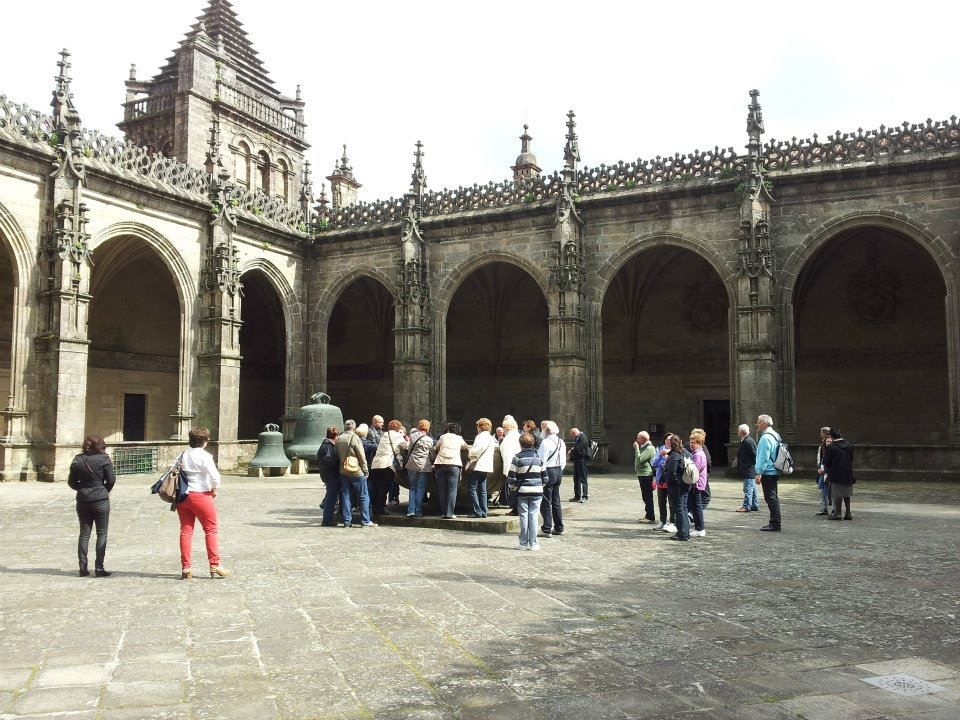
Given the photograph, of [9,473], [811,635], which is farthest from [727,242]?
[9,473]

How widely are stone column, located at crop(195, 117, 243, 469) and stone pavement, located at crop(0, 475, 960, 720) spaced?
427 inches

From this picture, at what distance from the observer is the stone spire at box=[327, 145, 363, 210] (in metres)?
38.9

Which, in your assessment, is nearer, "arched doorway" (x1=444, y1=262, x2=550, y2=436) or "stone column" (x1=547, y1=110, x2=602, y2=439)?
"stone column" (x1=547, y1=110, x2=602, y2=439)

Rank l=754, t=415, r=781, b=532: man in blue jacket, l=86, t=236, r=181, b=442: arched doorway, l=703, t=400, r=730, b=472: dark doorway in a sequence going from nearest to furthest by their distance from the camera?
l=754, t=415, r=781, b=532: man in blue jacket → l=86, t=236, r=181, b=442: arched doorway → l=703, t=400, r=730, b=472: dark doorway

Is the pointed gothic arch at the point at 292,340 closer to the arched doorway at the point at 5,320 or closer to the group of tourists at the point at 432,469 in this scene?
the arched doorway at the point at 5,320

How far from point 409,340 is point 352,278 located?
118 inches

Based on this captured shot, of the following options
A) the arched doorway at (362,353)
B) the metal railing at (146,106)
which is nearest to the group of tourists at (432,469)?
the arched doorway at (362,353)

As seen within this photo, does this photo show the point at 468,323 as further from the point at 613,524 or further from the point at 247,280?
the point at 613,524

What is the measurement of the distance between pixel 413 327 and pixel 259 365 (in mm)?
9792

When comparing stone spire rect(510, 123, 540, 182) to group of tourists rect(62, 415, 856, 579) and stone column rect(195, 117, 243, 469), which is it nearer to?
stone column rect(195, 117, 243, 469)

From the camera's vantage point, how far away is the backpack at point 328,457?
32.6ft

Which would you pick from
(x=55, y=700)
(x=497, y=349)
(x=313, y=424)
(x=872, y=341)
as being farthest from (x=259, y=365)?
(x=55, y=700)

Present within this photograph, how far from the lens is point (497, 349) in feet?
92.6

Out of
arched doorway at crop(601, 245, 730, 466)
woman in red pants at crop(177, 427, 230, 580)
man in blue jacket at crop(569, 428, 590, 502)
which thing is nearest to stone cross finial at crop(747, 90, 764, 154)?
arched doorway at crop(601, 245, 730, 466)
